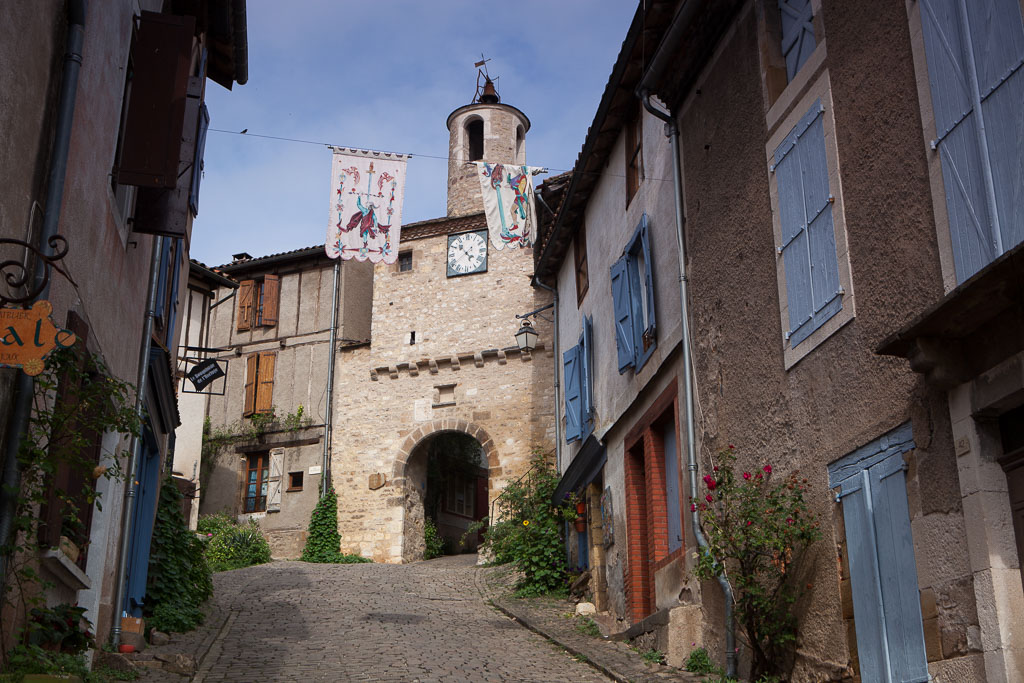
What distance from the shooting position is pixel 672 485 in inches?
399

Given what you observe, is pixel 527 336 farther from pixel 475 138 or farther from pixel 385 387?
pixel 475 138

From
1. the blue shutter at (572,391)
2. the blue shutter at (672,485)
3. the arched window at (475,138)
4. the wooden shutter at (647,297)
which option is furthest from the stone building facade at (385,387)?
the blue shutter at (672,485)

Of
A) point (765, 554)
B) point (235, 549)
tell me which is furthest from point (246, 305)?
point (765, 554)

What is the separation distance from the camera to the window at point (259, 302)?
24.7m

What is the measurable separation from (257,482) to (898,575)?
19481 mm

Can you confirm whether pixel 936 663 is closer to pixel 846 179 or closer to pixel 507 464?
pixel 846 179

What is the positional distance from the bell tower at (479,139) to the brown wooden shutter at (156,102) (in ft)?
63.3

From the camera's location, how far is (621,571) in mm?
11438

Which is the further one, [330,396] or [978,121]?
[330,396]

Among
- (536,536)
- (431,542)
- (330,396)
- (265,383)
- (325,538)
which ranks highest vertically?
(265,383)

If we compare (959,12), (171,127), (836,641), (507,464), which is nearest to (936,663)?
(836,641)

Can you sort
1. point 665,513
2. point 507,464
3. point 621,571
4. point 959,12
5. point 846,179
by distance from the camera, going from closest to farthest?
1. point 959,12
2. point 846,179
3. point 665,513
4. point 621,571
5. point 507,464

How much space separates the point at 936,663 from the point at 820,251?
2690 millimetres

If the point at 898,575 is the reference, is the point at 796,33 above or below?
above
